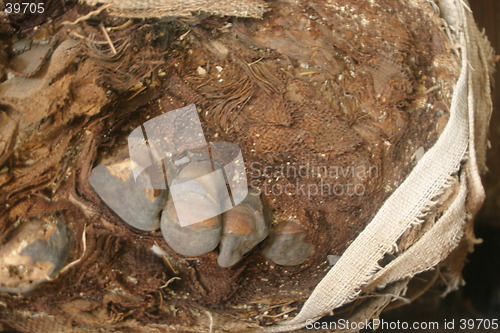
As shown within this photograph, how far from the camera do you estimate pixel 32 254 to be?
2.35 feet

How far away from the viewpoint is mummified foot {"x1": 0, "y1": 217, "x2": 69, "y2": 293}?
0.71 metres

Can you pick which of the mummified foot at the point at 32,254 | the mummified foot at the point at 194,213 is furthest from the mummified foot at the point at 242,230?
the mummified foot at the point at 32,254

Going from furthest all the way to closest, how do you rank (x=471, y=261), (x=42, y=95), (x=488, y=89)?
(x=471, y=261) → (x=488, y=89) → (x=42, y=95)

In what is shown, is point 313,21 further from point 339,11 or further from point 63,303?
point 63,303

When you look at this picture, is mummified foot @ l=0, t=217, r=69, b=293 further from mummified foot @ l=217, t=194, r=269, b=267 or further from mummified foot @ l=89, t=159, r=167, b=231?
mummified foot @ l=217, t=194, r=269, b=267

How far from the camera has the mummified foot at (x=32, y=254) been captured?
0.71 metres

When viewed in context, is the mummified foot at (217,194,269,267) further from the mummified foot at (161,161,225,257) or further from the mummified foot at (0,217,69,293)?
the mummified foot at (0,217,69,293)

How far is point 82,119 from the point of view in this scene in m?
0.73

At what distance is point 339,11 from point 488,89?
35 centimetres

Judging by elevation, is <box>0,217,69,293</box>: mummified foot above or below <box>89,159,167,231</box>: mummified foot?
below

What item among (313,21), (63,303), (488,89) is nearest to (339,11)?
(313,21)

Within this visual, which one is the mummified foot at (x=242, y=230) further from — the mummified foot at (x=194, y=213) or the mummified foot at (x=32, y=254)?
the mummified foot at (x=32, y=254)

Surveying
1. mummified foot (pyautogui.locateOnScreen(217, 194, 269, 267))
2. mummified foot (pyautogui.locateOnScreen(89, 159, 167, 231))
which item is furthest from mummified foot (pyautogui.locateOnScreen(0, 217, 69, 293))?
mummified foot (pyautogui.locateOnScreen(217, 194, 269, 267))

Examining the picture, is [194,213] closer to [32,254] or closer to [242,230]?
[242,230]
